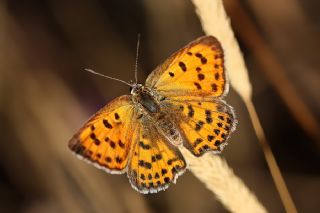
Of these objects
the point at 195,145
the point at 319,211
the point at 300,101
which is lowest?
the point at 319,211

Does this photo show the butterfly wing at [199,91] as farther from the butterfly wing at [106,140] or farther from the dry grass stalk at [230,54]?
the butterfly wing at [106,140]

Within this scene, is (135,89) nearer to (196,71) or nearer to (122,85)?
(196,71)

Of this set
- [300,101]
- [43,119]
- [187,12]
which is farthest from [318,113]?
[43,119]

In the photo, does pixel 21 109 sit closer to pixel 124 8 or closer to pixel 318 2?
pixel 124 8

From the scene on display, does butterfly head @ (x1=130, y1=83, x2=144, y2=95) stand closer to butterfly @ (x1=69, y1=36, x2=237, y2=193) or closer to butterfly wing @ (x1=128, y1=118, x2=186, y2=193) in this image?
butterfly @ (x1=69, y1=36, x2=237, y2=193)

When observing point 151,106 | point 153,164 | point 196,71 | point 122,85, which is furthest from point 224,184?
point 122,85

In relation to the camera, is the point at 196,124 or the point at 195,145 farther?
the point at 196,124

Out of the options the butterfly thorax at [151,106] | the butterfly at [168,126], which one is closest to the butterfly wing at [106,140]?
the butterfly at [168,126]
